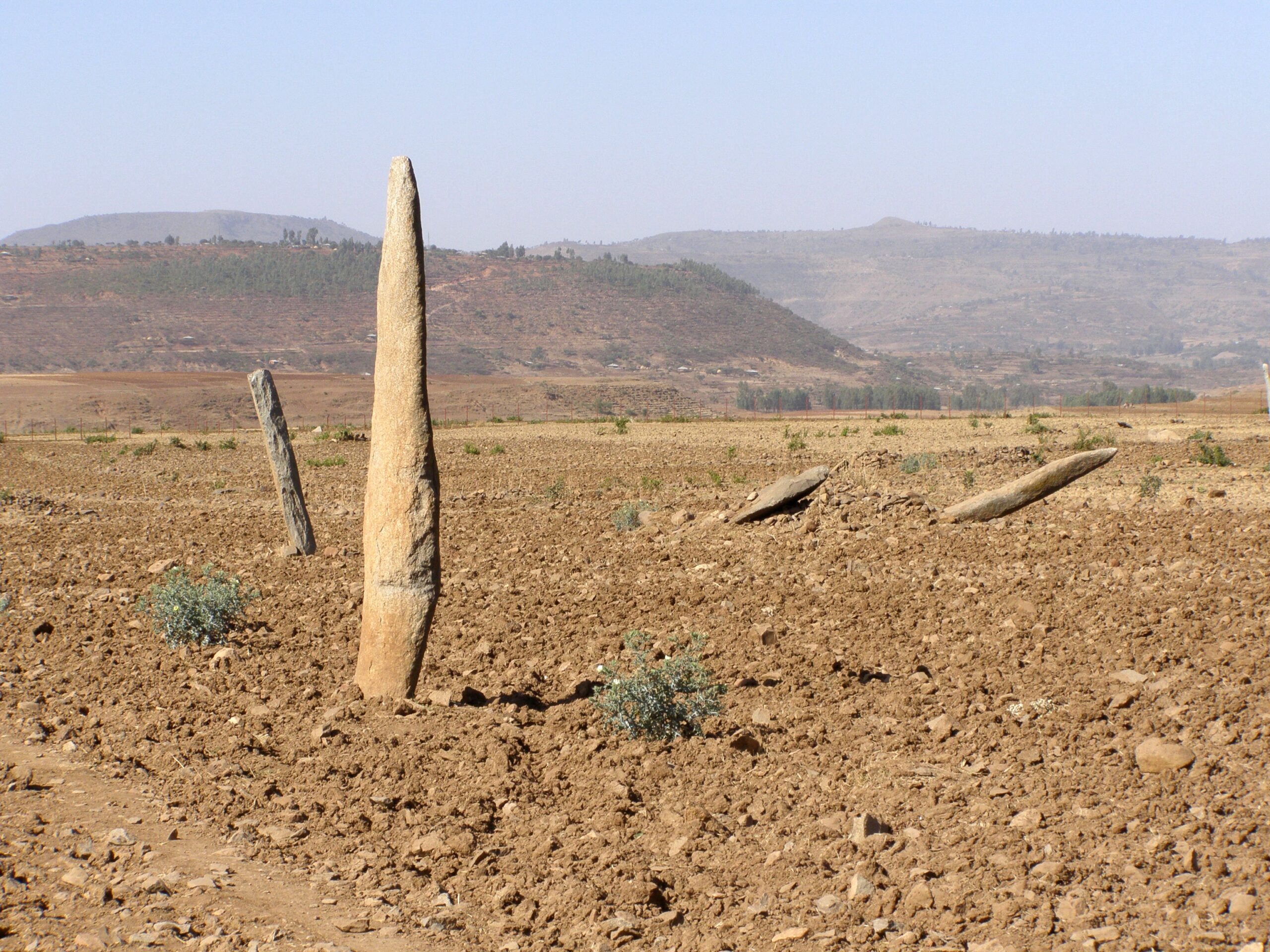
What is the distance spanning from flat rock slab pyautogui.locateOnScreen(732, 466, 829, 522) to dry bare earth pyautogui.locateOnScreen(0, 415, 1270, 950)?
55 centimetres

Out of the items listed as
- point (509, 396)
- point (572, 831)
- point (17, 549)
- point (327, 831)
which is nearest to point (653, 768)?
point (572, 831)

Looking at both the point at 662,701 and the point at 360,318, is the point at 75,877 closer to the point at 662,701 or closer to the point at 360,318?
the point at 662,701

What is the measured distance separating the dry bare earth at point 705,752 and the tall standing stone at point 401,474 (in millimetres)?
427

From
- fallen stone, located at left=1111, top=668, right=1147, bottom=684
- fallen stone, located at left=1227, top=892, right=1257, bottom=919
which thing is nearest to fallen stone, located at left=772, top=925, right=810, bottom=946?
fallen stone, located at left=1227, top=892, right=1257, bottom=919

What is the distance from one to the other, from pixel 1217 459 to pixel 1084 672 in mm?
13497

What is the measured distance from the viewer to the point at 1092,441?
25000 millimetres

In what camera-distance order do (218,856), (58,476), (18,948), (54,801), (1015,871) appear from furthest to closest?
(58,476) → (54,801) → (218,856) → (1015,871) → (18,948)

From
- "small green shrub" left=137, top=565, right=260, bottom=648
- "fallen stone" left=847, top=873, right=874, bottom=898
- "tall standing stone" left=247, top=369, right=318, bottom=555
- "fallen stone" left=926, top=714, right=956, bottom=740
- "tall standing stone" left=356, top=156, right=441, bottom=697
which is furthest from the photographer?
"tall standing stone" left=247, top=369, right=318, bottom=555

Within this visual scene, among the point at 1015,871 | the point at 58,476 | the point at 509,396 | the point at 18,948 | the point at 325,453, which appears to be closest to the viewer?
the point at 18,948

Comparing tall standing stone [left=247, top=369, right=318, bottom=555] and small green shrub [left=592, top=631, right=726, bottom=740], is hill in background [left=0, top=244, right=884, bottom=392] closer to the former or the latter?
tall standing stone [left=247, top=369, right=318, bottom=555]

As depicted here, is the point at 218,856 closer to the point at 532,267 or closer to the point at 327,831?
the point at 327,831

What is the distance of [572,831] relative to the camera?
18.1ft

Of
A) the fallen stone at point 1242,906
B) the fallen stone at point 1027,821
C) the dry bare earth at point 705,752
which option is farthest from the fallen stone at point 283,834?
the fallen stone at point 1242,906

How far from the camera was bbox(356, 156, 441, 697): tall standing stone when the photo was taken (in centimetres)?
702
